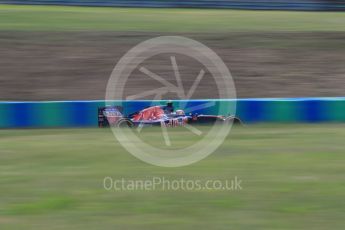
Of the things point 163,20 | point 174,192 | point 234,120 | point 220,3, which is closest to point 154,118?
point 234,120

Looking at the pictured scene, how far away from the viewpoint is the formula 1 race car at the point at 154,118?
11.2 m

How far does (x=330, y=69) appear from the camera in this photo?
16.1 m

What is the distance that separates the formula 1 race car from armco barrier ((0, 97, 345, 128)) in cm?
20

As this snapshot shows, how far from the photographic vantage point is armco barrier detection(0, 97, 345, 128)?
1161 centimetres

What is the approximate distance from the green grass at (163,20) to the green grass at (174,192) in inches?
409

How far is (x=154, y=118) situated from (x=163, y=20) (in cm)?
1075

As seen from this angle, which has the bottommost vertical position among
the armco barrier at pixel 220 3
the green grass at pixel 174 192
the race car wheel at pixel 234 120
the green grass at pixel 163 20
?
the green grass at pixel 174 192

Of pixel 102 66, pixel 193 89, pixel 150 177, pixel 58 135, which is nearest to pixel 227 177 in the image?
pixel 150 177

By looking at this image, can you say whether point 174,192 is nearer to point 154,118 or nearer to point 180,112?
point 154,118

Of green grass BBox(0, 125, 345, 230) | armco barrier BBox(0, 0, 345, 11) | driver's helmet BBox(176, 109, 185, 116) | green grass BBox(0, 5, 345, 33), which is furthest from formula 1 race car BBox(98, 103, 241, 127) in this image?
armco barrier BBox(0, 0, 345, 11)

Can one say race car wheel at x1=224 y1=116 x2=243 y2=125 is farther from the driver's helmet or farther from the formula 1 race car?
the driver's helmet

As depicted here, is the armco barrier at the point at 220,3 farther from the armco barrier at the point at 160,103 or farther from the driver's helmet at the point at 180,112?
the driver's helmet at the point at 180,112

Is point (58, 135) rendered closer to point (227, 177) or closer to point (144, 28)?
point (227, 177)

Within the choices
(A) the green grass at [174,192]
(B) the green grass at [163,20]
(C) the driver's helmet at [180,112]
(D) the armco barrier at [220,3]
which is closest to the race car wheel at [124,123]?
(C) the driver's helmet at [180,112]
